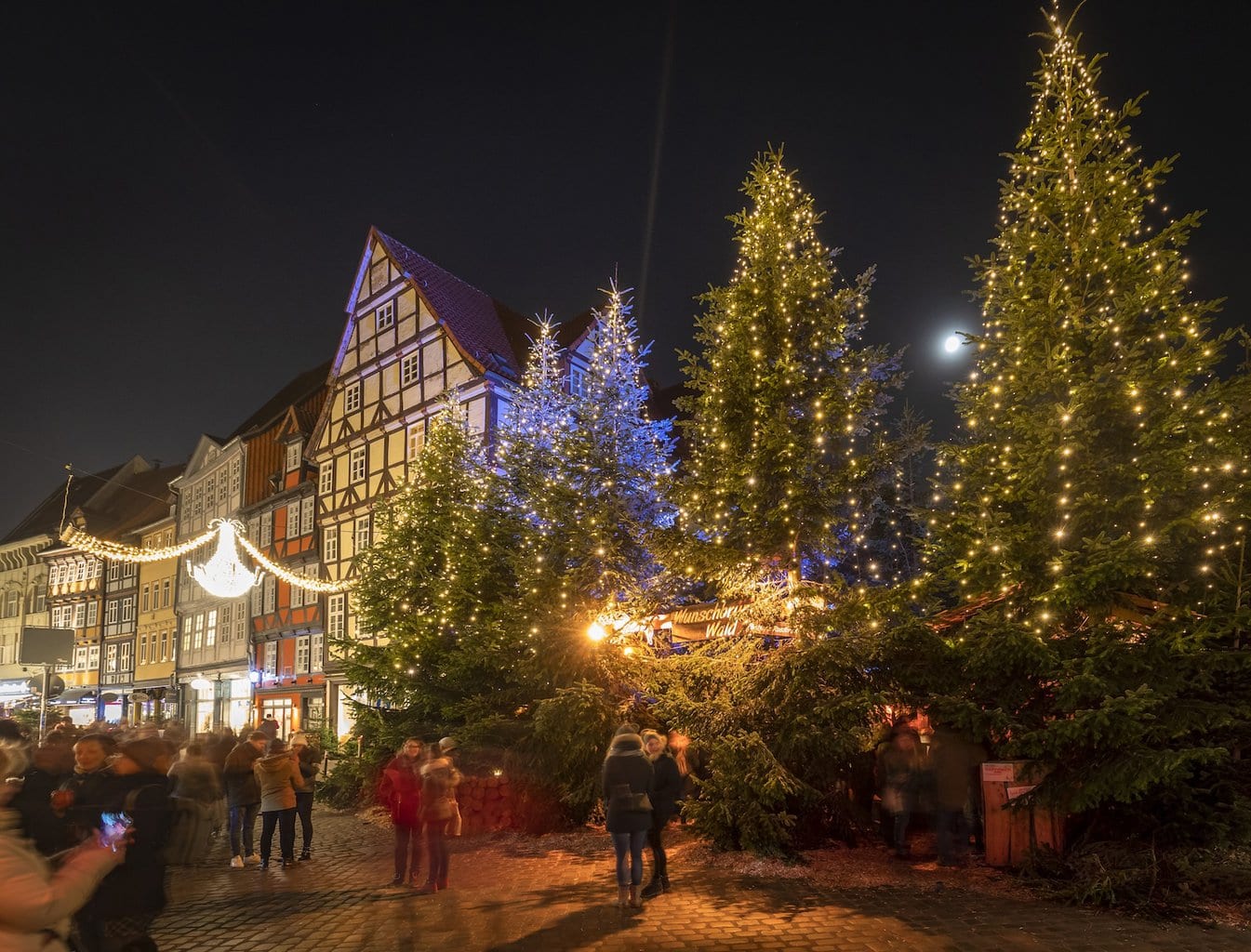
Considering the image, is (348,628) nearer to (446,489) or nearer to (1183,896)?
(446,489)

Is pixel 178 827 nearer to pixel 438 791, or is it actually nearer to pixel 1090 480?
pixel 438 791

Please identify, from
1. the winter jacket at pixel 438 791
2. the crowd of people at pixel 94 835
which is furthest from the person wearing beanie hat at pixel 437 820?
the crowd of people at pixel 94 835

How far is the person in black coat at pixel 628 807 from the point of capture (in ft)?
27.5

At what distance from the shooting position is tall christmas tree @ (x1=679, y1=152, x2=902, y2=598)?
1286 centimetres

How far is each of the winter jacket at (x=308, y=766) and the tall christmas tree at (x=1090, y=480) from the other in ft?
27.5

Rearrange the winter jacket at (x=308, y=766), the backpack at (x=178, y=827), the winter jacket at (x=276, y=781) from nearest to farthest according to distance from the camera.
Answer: the backpack at (x=178, y=827)
the winter jacket at (x=276, y=781)
the winter jacket at (x=308, y=766)

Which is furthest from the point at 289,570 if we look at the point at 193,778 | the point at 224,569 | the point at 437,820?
the point at 437,820

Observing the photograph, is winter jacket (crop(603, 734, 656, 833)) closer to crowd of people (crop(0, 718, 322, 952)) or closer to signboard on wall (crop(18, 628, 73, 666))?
crowd of people (crop(0, 718, 322, 952))

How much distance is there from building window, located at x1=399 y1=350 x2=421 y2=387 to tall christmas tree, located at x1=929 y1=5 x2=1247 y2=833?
20331 millimetres

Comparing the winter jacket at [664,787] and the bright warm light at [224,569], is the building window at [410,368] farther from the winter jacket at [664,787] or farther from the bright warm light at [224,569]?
the winter jacket at [664,787]

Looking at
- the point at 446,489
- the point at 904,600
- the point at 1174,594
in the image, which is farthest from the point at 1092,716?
the point at 446,489

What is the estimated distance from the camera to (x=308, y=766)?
1253cm

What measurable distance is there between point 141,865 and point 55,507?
65.6m

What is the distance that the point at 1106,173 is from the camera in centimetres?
1093
